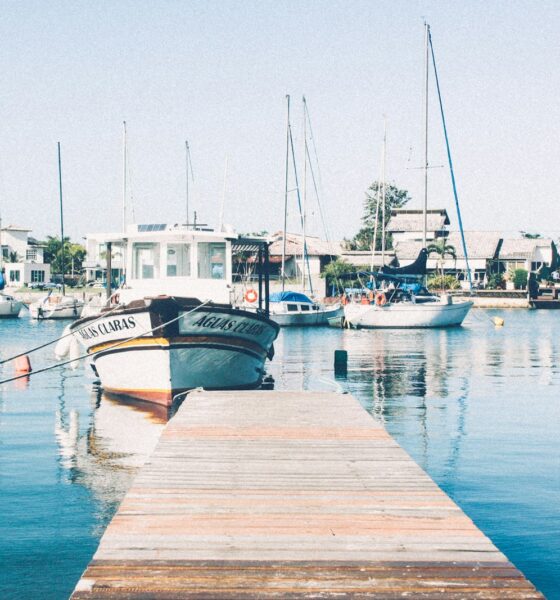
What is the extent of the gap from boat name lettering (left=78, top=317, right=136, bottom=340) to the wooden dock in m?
8.93

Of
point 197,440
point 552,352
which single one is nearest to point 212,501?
point 197,440

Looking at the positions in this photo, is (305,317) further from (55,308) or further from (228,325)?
(228,325)

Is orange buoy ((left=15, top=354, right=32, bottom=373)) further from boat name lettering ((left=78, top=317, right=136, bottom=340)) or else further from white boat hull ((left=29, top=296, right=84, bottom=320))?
white boat hull ((left=29, top=296, right=84, bottom=320))

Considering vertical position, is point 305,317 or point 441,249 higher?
point 441,249

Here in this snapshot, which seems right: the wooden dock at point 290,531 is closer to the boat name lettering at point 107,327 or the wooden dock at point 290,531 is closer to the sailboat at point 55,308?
the boat name lettering at point 107,327

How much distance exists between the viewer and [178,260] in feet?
72.4

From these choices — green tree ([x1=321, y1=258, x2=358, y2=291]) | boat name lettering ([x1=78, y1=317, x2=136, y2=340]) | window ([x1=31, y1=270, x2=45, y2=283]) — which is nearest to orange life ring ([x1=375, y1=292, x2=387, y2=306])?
green tree ([x1=321, y1=258, x2=358, y2=291])

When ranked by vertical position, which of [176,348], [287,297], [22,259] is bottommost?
[287,297]

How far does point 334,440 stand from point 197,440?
1655 millimetres

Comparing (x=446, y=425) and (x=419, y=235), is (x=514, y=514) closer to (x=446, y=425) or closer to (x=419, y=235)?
(x=446, y=425)

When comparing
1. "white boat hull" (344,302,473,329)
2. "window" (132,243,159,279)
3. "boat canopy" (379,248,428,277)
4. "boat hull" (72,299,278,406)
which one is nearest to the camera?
"boat hull" (72,299,278,406)

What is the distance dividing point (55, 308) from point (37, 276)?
48.6m

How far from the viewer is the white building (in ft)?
366

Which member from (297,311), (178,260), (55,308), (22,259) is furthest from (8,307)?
(22,259)
